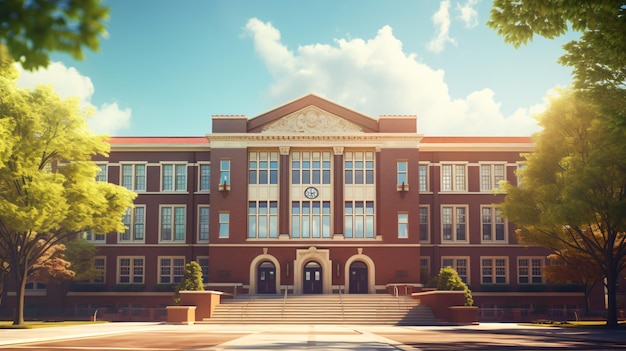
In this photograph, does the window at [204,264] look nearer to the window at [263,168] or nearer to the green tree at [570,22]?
the window at [263,168]

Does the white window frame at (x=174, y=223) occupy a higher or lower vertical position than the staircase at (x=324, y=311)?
higher

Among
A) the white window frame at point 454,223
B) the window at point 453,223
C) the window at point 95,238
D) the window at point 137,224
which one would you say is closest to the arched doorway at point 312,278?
the white window frame at point 454,223

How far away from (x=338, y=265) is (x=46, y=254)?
756 inches

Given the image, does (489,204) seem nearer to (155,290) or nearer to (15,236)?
(155,290)

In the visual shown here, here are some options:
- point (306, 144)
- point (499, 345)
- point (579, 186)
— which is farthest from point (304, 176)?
point (499, 345)

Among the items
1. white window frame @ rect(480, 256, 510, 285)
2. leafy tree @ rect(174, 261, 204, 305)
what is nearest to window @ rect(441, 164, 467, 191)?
white window frame @ rect(480, 256, 510, 285)

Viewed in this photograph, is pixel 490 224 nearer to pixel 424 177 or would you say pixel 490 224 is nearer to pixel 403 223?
pixel 424 177

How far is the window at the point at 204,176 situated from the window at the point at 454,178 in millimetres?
18128

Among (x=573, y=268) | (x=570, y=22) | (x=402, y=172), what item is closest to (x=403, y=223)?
(x=402, y=172)

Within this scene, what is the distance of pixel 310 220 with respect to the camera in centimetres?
4841

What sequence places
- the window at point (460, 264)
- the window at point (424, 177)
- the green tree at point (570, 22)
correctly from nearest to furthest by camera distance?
the green tree at point (570, 22), the window at point (460, 264), the window at point (424, 177)

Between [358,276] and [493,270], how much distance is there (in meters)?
10.9

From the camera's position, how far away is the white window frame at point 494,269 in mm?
51500

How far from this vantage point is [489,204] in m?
52.1
